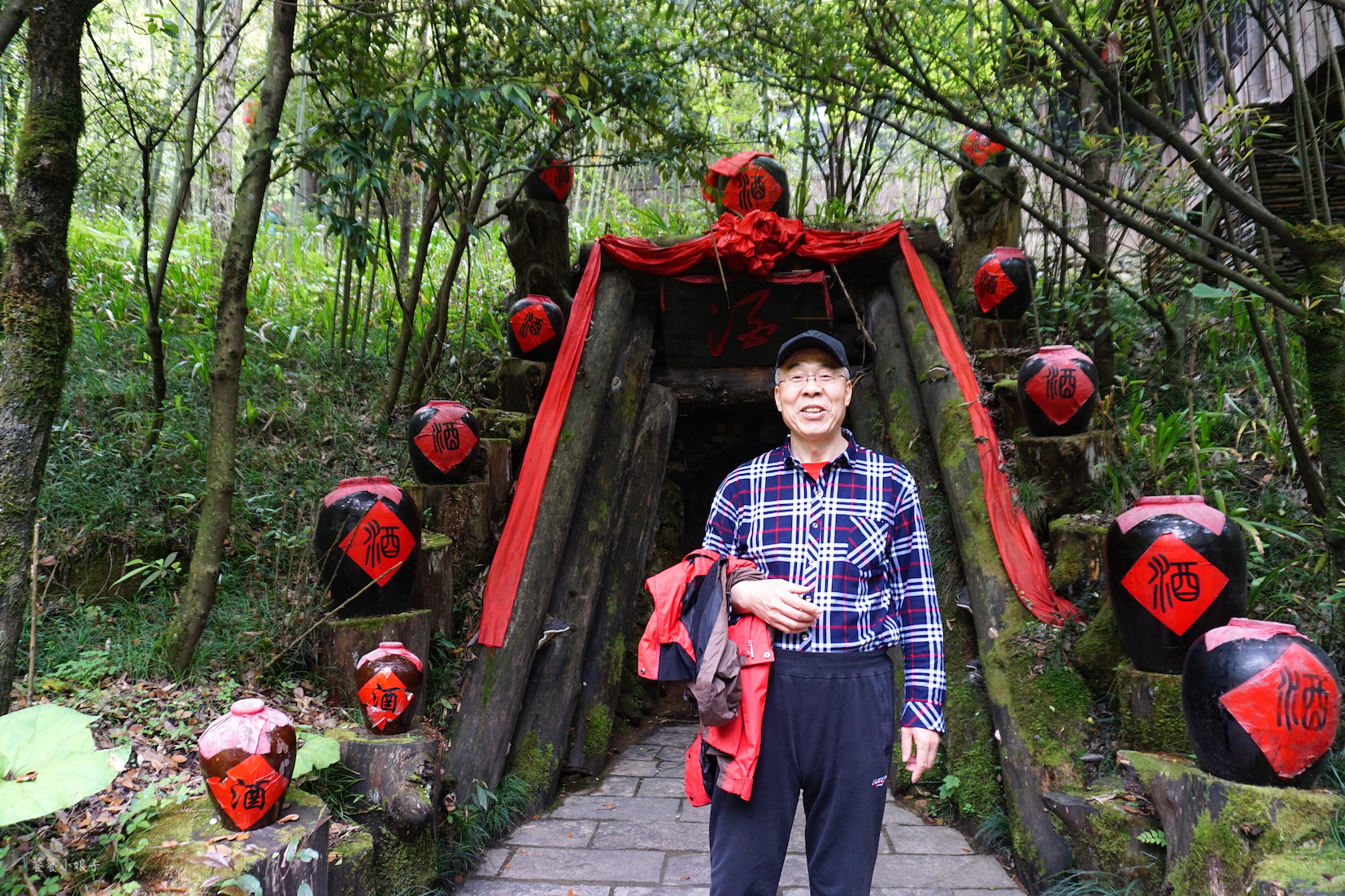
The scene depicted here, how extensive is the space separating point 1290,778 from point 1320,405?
1192 mm

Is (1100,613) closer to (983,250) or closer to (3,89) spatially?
(983,250)

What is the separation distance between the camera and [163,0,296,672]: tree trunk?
10.6ft

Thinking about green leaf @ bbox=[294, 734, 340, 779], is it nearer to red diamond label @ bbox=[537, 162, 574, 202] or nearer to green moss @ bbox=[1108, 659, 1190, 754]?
green moss @ bbox=[1108, 659, 1190, 754]

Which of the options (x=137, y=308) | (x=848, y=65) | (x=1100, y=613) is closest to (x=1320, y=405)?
(x=1100, y=613)

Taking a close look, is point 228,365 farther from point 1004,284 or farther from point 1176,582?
point 1004,284

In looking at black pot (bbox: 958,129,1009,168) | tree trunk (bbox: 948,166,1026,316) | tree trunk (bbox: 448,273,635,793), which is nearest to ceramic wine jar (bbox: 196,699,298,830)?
tree trunk (bbox: 448,273,635,793)

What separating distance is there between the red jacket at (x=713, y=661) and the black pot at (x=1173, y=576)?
66.1 inches

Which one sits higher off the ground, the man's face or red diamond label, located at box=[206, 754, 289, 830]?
the man's face

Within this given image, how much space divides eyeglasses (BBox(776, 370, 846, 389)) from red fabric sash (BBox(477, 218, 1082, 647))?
6.77 ft

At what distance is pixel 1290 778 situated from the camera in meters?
2.15

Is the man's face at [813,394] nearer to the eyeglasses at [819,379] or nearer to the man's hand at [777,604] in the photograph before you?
the eyeglasses at [819,379]

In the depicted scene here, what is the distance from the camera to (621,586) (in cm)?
497

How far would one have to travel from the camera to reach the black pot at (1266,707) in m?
2.13

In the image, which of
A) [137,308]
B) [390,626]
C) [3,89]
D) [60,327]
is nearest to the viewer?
[60,327]
